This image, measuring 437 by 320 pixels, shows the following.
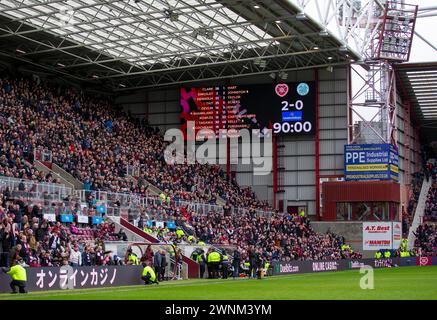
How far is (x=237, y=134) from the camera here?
6594cm

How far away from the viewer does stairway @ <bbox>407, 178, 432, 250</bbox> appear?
73.5m

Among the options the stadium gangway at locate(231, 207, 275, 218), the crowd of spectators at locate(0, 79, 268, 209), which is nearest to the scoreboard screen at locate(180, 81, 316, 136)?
the crowd of spectators at locate(0, 79, 268, 209)

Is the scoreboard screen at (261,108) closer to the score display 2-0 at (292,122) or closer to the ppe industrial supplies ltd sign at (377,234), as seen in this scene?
the score display 2-0 at (292,122)

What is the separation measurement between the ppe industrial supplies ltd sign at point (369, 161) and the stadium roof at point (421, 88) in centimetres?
898

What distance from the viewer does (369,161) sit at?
6425 centimetres

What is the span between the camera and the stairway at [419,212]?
73.5 m

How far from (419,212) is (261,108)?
74.4ft

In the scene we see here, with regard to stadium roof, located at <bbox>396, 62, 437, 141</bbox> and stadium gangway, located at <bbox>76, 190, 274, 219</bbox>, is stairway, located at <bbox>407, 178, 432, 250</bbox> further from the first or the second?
stadium gangway, located at <bbox>76, 190, 274, 219</bbox>

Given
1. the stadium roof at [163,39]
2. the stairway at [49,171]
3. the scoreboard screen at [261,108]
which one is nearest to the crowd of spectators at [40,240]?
the stairway at [49,171]

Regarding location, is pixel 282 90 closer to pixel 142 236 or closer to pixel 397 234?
pixel 397 234

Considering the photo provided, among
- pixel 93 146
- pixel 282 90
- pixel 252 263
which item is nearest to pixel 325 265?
pixel 252 263

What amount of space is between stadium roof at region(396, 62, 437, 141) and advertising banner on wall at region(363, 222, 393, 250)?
1400 centimetres
